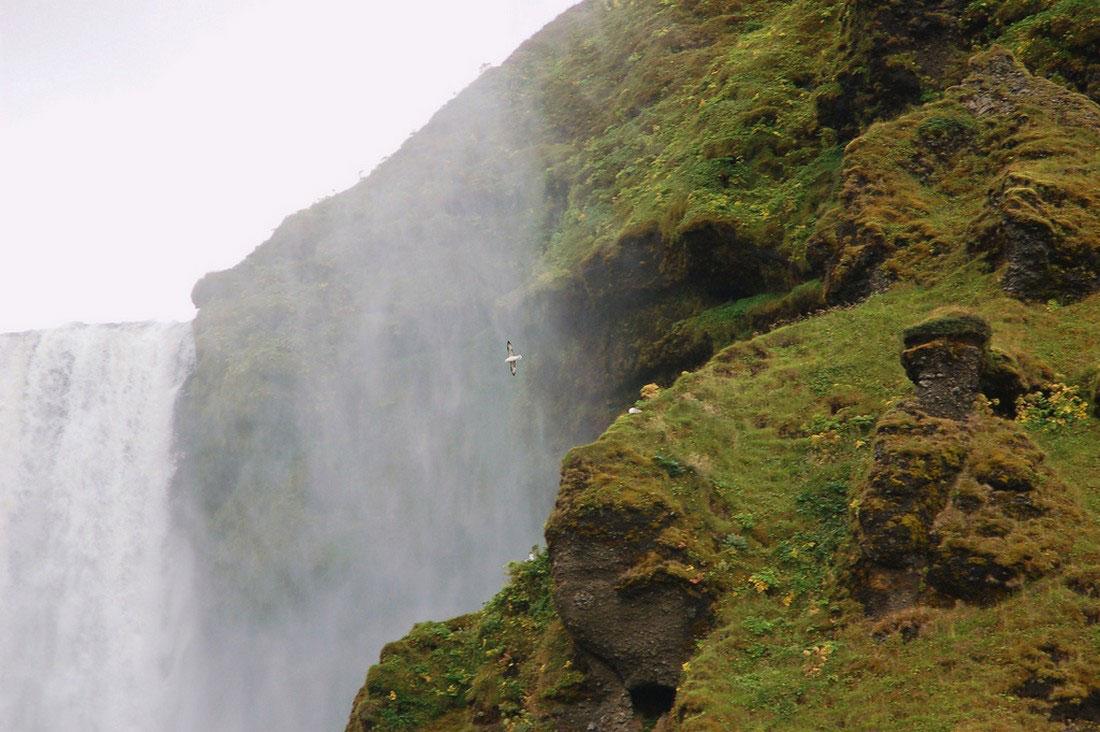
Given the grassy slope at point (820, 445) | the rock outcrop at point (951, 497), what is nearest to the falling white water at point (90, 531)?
the grassy slope at point (820, 445)

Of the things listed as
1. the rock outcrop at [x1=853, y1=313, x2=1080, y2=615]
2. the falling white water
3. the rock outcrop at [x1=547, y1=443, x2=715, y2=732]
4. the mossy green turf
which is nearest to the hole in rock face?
the rock outcrop at [x1=547, y1=443, x2=715, y2=732]

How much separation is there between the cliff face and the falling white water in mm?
2602

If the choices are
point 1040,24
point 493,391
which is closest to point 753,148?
point 1040,24

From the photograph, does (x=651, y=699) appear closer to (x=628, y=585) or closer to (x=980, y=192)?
(x=628, y=585)

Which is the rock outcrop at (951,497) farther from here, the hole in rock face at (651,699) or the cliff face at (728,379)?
the hole in rock face at (651,699)

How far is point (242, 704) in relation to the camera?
4003cm

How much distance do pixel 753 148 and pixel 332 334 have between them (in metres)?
21.6

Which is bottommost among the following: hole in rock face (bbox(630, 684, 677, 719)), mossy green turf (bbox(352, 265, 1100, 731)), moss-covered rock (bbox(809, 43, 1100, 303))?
hole in rock face (bbox(630, 684, 677, 719))

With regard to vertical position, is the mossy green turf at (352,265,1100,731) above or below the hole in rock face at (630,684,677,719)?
above

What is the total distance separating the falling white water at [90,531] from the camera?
41156 mm

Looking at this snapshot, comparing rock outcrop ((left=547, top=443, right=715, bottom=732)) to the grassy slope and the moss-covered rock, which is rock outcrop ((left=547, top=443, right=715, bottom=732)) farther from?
the moss-covered rock

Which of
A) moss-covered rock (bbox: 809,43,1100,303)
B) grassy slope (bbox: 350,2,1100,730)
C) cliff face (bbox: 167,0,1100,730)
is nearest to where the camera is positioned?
grassy slope (bbox: 350,2,1100,730)

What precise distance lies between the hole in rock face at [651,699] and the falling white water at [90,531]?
30.3m

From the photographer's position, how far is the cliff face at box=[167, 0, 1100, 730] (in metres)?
13.8
